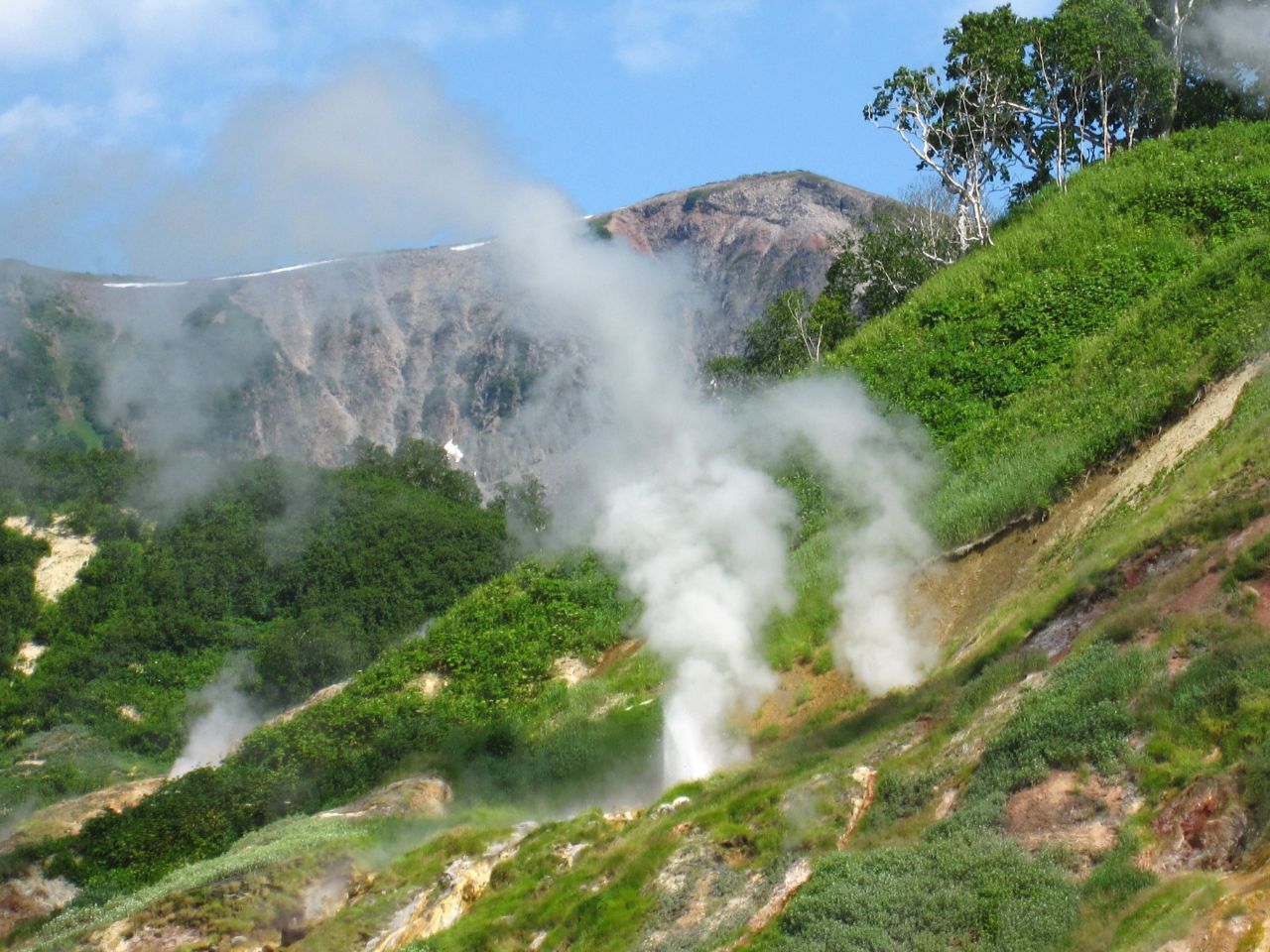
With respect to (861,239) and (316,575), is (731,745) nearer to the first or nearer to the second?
(861,239)

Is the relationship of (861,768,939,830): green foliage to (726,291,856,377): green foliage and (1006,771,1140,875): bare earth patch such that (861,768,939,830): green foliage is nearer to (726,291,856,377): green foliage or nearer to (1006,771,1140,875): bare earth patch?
(1006,771,1140,875): bare earth patch

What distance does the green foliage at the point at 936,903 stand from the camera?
11.1 metres

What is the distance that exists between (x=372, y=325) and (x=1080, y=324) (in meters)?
95.0

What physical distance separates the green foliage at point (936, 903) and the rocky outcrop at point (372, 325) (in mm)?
84508

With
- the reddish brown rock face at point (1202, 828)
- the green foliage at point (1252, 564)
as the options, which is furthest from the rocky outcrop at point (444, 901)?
the green foliage at point (1252, 564)

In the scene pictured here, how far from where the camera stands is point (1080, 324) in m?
30.5

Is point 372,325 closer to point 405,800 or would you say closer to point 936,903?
point 405,800

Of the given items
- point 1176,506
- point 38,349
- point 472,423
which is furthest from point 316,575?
point 38,349

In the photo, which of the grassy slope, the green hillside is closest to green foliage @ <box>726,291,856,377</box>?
the grassy slope

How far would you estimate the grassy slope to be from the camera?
23609 millimetres

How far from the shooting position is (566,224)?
6231 centimetres

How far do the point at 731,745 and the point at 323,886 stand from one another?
5.25 metres

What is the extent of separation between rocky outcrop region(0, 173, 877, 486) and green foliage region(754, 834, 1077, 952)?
8451 centimetres

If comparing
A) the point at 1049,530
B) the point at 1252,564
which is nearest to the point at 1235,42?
the point at 1049,530
